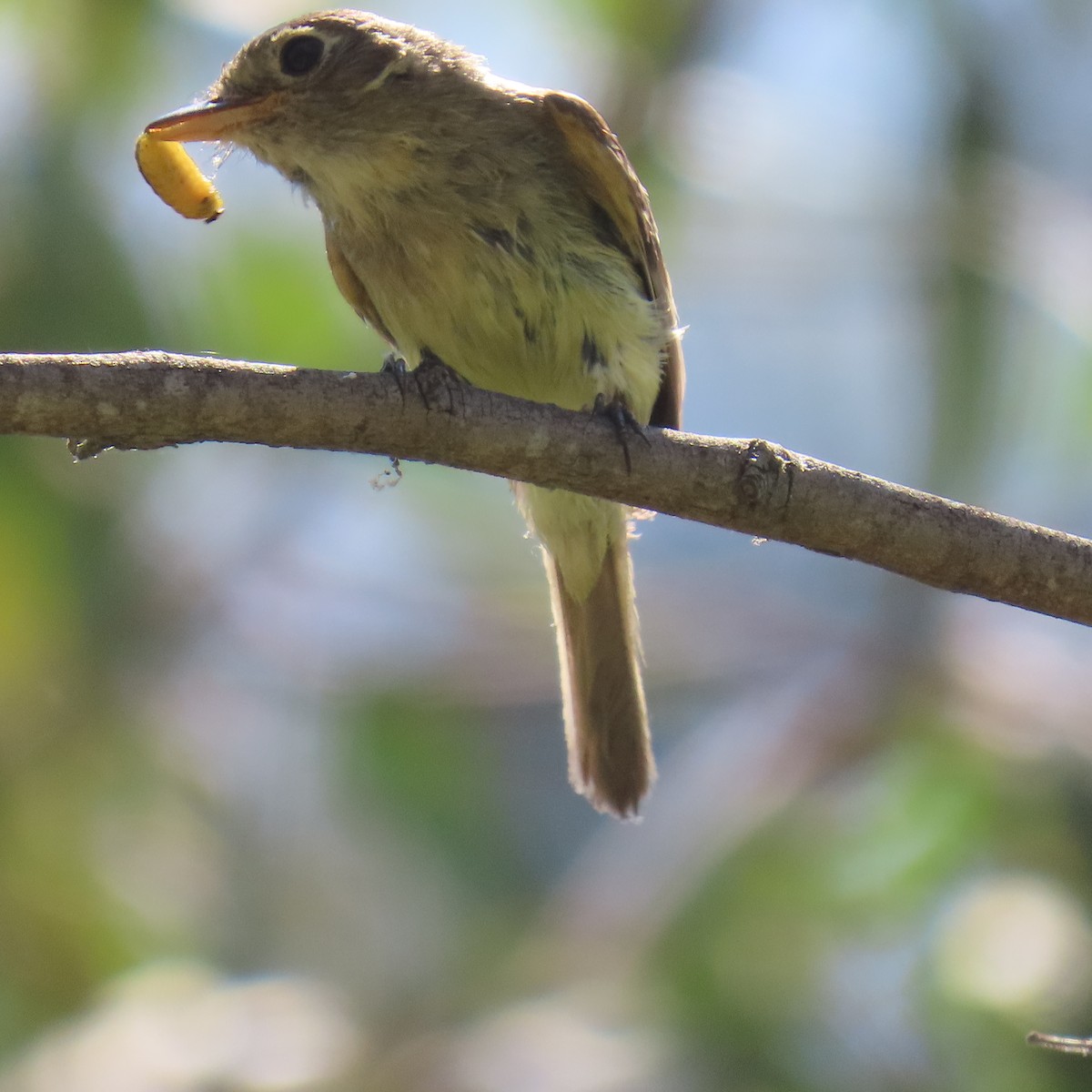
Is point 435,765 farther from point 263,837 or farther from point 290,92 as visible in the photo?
point 290,92

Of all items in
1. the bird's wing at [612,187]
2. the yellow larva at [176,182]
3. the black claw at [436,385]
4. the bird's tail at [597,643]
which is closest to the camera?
the black claw at [436,385]

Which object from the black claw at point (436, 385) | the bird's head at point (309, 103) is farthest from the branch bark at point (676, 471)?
the bird's head at point (309, 103)

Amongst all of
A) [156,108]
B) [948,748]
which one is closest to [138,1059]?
[948,748]

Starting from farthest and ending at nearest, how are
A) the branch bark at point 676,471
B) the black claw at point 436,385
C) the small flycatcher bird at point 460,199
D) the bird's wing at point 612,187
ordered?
1. the bird's wing at point 612,187
2. the small flycatcher bird at point 460,199
3. the black claw at point 436,385
4. the branch bark at point 676,471

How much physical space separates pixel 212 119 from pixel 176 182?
25 centimetres

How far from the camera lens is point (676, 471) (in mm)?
3246

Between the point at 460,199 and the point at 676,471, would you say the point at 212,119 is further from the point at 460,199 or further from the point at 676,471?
the point at 676,471

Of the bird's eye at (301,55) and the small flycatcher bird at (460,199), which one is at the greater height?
the bird's eye at (301,55)

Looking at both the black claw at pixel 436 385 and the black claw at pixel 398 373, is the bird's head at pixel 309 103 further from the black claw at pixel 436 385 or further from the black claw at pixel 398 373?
the black claw at pixel 436 385

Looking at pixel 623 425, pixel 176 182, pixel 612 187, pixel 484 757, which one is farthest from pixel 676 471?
pixel 484 757

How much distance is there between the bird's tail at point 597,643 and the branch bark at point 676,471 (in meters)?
1.73

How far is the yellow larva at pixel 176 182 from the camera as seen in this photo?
417 cm

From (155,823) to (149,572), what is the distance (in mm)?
1286

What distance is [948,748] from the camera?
6.33 meters
